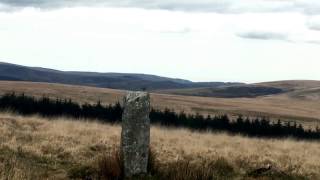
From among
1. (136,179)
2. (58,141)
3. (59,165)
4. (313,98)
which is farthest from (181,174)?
(313,98)

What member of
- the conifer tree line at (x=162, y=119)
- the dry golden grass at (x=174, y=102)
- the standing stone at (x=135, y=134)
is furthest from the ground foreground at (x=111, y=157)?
the dry golden grass at (x=174, y=102)

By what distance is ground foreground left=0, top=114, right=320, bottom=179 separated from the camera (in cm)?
1325

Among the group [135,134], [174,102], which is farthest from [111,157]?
[174,102]

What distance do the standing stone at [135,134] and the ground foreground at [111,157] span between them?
32 cm

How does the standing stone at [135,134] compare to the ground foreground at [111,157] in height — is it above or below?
above

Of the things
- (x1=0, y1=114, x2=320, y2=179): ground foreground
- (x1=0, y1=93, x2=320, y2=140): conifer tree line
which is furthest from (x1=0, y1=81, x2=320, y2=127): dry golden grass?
(x1=0, y1=114, x2=320, y2=179): ground foreground

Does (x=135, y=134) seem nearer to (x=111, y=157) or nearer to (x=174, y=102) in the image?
(x=111, y=157)

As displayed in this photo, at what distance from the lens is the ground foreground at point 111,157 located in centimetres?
1325

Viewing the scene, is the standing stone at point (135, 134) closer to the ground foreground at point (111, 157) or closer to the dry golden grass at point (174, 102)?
the ground foreground at point (111, 157)

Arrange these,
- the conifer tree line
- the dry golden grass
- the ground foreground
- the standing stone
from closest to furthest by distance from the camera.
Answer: the ground foreground, the standing stone, the conifer tree line, the dry golden grass

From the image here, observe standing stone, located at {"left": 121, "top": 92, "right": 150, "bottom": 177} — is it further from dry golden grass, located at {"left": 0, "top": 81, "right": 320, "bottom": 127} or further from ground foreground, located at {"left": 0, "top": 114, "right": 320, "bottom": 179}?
dry golden grass, located at {"left": 0, "top": 81, "right": 320, "bottom": 127}

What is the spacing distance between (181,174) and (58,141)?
6408 mm

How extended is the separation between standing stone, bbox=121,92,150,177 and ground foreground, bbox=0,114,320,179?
32cm

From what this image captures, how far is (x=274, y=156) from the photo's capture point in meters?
19.3
